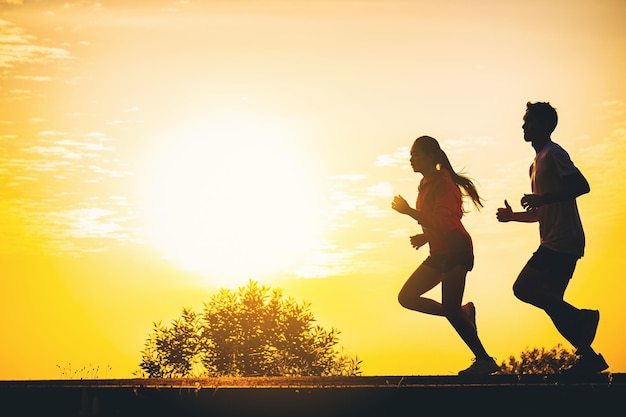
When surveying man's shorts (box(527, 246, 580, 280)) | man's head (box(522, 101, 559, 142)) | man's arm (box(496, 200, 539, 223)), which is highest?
man's head (box(522, 101, 559, 142))

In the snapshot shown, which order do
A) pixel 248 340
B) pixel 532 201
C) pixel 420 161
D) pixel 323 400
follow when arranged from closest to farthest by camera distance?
pixel 323 400
pixel 532 201
pixel 420 161
pixel 248 340

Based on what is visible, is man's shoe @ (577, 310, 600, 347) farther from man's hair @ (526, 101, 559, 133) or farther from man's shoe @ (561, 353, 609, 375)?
man's hair @ (526, 101, 559, 133)

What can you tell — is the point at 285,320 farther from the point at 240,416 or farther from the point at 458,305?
the point at 240,416

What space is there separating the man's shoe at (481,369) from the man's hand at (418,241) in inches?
61.2

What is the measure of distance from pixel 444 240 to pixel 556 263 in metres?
1.28

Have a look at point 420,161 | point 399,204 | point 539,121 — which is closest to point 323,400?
point 399,204

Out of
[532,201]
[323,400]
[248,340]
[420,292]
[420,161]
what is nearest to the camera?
[323,400]

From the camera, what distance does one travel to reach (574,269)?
9688 mm

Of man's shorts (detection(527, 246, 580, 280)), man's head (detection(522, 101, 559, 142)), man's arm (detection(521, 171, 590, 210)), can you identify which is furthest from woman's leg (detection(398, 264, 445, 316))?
man's head (detection(522, 101, 559, 142))

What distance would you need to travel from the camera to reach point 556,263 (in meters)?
9.55

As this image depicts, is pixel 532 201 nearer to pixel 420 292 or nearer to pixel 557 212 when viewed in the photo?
pixel 557 212

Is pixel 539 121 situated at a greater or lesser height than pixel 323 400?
greater

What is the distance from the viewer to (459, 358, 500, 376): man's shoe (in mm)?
9875

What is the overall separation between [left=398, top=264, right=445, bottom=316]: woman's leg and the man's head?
190 centimetres
